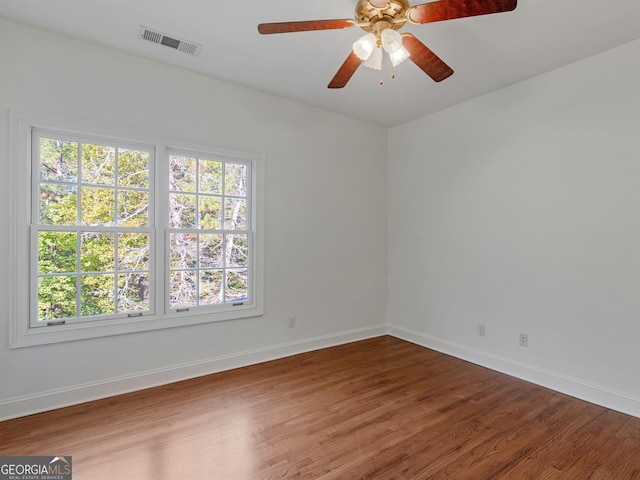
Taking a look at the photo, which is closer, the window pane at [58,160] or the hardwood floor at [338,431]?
the hardwood floor at [338,431]

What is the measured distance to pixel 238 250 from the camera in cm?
338

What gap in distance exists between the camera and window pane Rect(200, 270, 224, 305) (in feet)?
10.4

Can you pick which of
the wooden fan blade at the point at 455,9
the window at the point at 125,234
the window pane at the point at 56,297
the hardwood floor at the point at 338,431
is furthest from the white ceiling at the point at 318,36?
the hardwood floor at the point at 338,431

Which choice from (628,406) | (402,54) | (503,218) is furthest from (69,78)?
(628,406)

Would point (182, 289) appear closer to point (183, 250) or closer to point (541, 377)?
point (183, 250)

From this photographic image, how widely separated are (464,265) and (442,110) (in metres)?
1.78

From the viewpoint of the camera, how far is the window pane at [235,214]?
10.9ft

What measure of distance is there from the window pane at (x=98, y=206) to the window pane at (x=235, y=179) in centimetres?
100

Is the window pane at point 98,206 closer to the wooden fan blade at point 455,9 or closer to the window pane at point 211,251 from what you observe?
the window pane at point 211,251

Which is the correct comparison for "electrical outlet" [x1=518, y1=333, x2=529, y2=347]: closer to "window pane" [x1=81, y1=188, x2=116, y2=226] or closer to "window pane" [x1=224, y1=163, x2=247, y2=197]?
"window pane" [x1=224, y1=163, x2=247, y2=197]

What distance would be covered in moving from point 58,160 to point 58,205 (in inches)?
13.7

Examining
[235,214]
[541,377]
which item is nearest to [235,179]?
[235,214]

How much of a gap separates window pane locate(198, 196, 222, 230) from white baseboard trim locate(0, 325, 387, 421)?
50.6 inches

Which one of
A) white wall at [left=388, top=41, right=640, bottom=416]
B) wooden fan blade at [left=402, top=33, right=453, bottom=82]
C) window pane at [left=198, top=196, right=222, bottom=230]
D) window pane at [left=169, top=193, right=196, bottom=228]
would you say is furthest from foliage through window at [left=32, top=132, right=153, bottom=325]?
white wall at [left=388, top=41, right=640, bottom=416]
